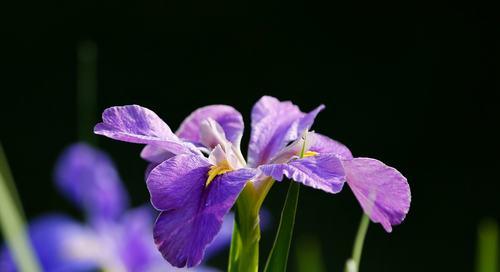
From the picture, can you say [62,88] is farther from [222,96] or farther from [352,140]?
[352,140]

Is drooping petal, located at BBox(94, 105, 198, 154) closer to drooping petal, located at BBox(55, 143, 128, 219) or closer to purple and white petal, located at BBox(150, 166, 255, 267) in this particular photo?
purple and white petal, located at BBox(150, 166, 255, 267)

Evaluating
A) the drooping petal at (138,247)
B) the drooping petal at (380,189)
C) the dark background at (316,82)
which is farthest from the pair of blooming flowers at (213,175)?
the dark background at (316,82)

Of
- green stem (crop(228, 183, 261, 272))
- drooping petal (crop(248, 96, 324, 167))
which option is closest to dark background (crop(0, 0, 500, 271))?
drooping petal (crop(248, 96, 324, 167))

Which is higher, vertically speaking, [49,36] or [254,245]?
[254,245]

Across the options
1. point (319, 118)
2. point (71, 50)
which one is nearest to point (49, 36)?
point (71, 50)

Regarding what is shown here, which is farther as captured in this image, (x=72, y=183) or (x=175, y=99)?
(x=175, y=99)

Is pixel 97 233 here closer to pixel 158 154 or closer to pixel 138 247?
pixel 138 247

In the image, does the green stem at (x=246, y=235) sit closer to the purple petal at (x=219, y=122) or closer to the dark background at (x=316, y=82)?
the purple petal at (x=219, y=122)
